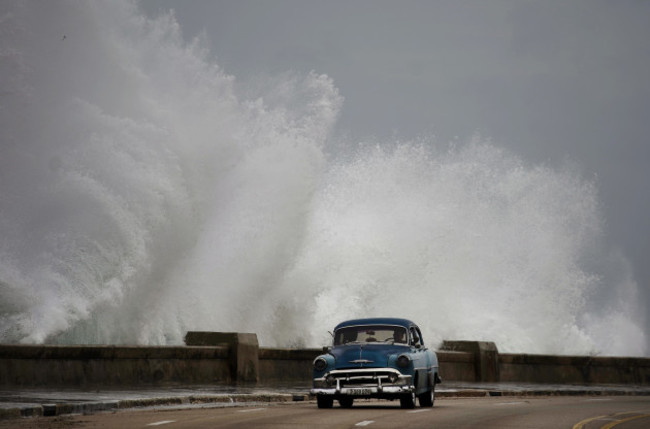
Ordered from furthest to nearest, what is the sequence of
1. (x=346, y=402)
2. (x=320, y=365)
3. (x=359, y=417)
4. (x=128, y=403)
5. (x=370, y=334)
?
(x=370, y=334) < (x=346, y=402) < (x=320, y=365) < (x=128, y=403) < (x=359, y=417)

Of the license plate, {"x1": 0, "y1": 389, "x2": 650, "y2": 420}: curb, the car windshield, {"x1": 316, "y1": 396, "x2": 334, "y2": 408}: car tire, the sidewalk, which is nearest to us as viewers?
{"x1": 0, "y1": 389, "x2": 650, "y2": 420}: curb

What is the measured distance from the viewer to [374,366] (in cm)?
1886

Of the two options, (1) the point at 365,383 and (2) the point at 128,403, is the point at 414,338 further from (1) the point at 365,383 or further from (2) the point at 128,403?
(2) the point at 128,403

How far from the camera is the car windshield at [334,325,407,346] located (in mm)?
19906

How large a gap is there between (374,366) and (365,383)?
0.34 meters

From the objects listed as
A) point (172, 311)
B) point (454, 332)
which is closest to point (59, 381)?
point (172, 311)

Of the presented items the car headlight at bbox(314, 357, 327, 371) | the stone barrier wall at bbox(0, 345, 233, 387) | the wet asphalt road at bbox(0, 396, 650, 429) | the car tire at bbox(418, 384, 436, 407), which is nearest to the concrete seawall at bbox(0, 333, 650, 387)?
the stone barrier wall at bbox(0, 345, 233, 387)

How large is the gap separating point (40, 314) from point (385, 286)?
63.9 ft

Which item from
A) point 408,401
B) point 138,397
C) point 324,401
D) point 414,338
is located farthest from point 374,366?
point 138,397

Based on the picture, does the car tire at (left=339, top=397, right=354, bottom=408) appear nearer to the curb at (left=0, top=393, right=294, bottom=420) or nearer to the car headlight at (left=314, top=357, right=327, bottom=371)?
the car headlight at (left=314, top=357, right=327, bottom=371)

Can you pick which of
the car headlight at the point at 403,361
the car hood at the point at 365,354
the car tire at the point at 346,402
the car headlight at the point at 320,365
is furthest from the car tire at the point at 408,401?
the car headlight at the point at 320,365

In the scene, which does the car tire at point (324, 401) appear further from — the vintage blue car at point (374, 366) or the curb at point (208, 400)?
the curb at point (208, 400)

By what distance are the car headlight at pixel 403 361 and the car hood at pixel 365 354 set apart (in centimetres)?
24

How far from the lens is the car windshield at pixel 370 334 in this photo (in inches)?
784
